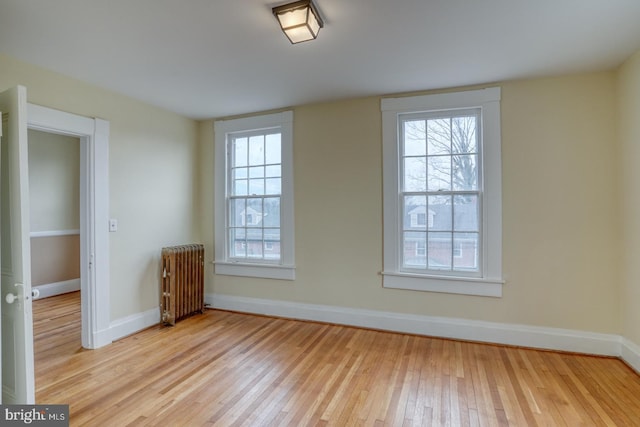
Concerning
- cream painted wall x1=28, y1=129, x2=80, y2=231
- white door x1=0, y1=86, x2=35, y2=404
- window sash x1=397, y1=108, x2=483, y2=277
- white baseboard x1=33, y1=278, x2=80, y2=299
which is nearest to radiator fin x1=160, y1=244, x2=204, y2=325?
white door x1=0, y1=86, x2=35, y2=404

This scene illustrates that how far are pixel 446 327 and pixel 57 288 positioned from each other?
579 cm

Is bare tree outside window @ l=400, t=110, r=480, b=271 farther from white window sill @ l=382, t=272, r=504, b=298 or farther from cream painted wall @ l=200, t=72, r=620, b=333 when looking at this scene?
cream painted wall @ l=200, t=72, r=620, b=333

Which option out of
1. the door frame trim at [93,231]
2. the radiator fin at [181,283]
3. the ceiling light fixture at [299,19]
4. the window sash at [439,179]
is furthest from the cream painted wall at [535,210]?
the door frame trim at [93,231]

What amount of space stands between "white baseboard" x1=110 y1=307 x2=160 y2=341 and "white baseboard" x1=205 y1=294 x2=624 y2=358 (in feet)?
2.72

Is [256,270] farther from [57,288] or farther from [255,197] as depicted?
[57,288]

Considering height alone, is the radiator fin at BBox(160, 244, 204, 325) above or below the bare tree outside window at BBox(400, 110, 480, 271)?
Answer: below

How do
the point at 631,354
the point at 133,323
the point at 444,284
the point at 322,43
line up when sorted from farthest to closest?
the point at 133,323 < the point at 444,284 < the point at 631,354 < the point at 322,43

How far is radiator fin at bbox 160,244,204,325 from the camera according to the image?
3662 millimetres

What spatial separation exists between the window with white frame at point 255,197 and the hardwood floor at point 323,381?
961 millimetres

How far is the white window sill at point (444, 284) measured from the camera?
3.08 metres

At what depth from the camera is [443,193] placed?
3.25 meters

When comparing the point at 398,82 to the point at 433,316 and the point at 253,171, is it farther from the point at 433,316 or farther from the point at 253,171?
the point at 433,316

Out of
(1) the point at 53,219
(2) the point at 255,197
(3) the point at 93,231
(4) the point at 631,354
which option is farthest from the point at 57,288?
(4) the point at 631,354

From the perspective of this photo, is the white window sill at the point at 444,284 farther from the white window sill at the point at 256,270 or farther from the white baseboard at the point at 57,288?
the white baseboard at the point at 57,288
